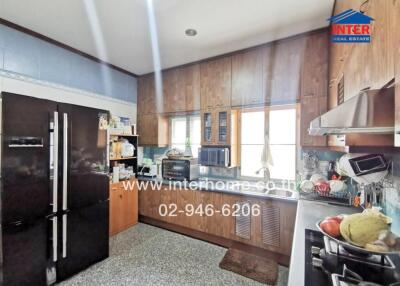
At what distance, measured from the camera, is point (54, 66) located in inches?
98.3

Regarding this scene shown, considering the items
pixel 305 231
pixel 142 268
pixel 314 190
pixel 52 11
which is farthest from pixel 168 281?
pixel 52 11

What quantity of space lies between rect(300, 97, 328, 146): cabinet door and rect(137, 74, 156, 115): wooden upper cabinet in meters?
2.37

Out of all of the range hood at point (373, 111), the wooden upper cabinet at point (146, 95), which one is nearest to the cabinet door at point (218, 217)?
the wooden upper cabinet at point (146, 95)

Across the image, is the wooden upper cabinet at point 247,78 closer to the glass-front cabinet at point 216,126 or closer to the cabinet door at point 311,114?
the glass-front cabinet at point 216,126

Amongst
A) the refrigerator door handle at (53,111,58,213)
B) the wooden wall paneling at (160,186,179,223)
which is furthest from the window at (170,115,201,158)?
the refrigerator door handle at (53,111,58,213)

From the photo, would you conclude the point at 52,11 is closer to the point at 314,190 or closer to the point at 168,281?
the point at 168,281

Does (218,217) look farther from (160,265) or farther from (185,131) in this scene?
(185,131)

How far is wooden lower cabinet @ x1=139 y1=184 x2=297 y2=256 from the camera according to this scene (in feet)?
7.20

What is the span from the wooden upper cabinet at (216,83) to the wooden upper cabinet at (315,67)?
946 millimetres

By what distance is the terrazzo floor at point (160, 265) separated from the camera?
6.45 ft

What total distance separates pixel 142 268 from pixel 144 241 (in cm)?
59

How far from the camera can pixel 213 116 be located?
291cm

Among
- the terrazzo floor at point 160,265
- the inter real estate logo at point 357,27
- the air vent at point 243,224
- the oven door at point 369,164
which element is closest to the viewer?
the inter real estate logo at point 357,27

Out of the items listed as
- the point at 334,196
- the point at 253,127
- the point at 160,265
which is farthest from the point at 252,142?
the point at 160,265
